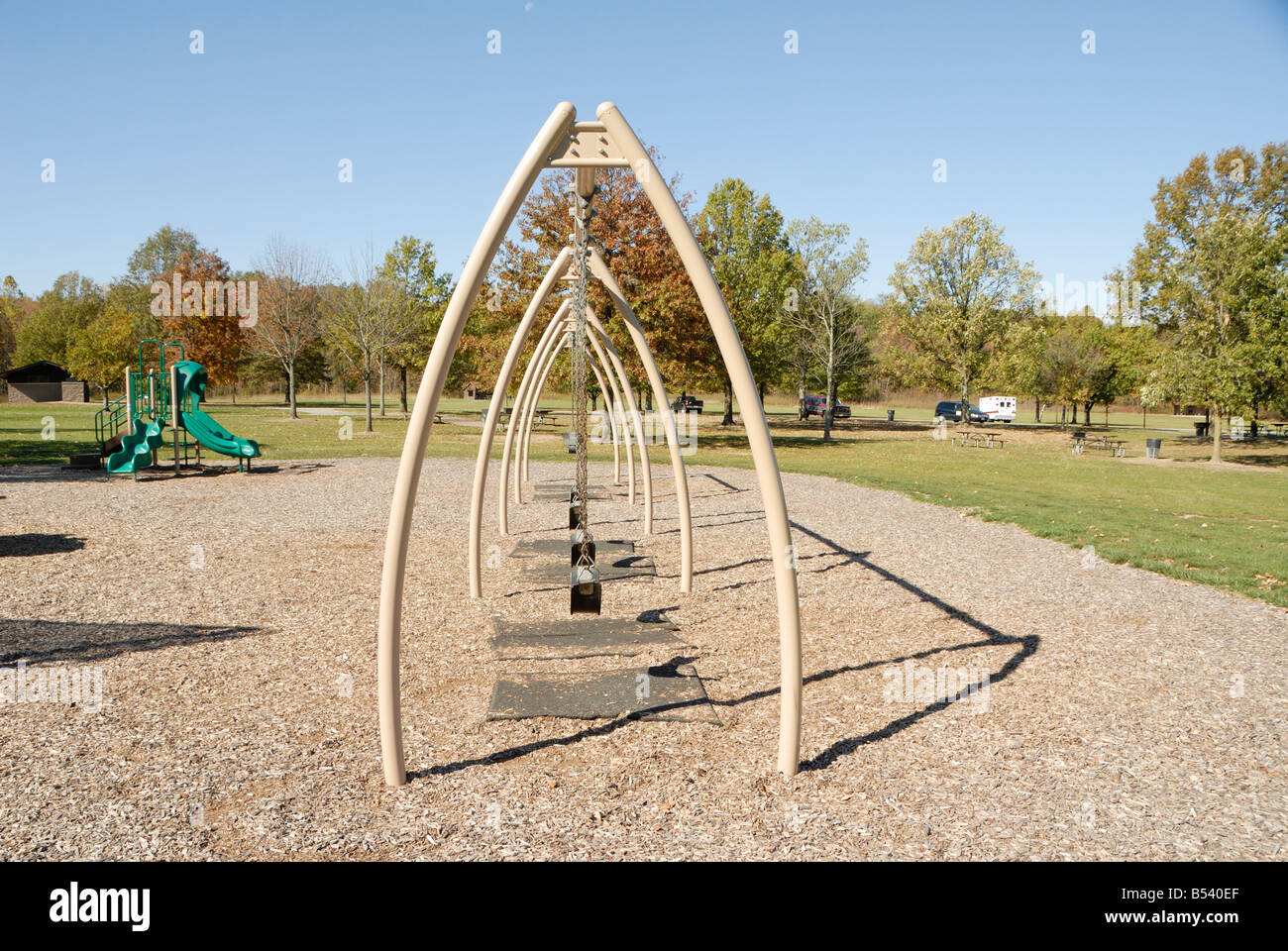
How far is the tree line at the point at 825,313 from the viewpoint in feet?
83.0

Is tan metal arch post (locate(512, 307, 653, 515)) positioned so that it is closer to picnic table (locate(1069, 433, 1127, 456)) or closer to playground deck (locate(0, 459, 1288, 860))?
playground deck (locate(0, 459, 1288, 860))

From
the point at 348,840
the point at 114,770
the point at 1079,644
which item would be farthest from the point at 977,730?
the point at 114,770

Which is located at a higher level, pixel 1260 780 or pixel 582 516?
pixel 582 516

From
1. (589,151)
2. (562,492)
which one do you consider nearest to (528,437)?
(562,492)

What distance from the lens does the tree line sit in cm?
2531

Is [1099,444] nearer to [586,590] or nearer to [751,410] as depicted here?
[586,590]

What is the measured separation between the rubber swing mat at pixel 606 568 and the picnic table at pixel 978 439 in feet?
92.3

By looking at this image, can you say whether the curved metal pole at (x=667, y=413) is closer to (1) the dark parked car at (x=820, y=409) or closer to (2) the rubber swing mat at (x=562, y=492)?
(2) the rubber swing mat at (x=562, y=492)

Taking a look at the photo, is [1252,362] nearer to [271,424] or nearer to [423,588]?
[423,588]

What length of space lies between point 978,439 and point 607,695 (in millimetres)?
35572

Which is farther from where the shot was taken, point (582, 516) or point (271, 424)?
point (271, 424)

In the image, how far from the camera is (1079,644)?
272 inches
